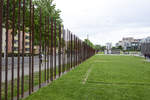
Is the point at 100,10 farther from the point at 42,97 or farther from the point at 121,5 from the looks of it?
the point at 42,97

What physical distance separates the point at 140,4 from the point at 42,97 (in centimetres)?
1132

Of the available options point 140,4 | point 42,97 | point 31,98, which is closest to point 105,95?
point 42,97

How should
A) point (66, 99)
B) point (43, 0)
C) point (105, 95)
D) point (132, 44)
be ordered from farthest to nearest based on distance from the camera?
point (132, 44), point (43, 0), point (105, 95), point (66, 99)

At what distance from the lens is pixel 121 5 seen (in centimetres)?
1542

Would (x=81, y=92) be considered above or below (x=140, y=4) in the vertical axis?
below

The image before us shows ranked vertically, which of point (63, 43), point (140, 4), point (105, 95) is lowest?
point (105, 95)

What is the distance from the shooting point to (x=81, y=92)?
16.5 ft

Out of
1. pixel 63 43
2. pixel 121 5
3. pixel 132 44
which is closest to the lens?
pixel 63 43

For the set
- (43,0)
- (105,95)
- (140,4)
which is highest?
(43,0)

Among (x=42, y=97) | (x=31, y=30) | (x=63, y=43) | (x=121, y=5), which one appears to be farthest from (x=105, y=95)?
(x=121, y=5)

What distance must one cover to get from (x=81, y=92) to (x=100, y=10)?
12792 millimetres

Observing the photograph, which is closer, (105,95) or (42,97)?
(42,97)

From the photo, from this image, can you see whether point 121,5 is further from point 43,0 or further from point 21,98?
point 21,98

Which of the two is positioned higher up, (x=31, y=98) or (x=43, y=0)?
(x=43, y=0)
